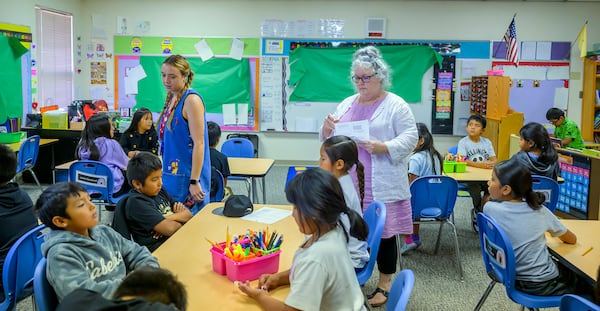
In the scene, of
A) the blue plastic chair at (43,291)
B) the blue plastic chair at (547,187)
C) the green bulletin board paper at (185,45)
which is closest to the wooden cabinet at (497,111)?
the blue plastic chair at (547,187)

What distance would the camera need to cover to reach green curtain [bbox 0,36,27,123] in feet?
19.9

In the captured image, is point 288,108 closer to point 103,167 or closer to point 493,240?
point 103,167

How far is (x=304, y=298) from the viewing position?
60.1 inches

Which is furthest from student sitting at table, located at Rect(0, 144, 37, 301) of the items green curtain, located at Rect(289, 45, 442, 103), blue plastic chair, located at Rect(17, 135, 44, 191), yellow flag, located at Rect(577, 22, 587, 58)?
yellow flag, located at Rect(577, 22, 587, 58)

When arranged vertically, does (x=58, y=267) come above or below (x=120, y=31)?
below

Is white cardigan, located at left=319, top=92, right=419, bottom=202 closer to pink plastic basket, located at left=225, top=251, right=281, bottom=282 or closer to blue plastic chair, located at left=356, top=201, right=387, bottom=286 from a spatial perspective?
blue plastic chair, located at left=356, top=201, right=387, bottom=286

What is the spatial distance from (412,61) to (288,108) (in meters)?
1.96

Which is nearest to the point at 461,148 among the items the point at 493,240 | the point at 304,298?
the point at 493,240

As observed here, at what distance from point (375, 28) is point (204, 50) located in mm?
2566

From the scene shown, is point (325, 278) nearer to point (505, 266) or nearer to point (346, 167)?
point (346, 167)

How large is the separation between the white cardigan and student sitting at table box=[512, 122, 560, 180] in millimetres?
1600

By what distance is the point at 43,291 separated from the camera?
1.65m

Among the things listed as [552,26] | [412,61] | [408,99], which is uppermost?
[552,26]

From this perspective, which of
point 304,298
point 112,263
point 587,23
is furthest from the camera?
point 587,23
